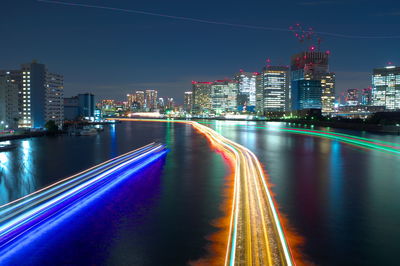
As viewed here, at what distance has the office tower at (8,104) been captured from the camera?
243ft

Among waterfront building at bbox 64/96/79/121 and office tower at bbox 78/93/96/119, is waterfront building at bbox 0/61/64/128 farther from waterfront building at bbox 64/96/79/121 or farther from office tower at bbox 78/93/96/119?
office tower at bbox 78/93/96/119

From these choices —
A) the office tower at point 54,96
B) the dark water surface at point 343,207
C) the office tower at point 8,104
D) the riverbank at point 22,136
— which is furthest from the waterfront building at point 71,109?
the dark water surface at point 343,207

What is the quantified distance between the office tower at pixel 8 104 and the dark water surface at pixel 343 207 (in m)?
73.0

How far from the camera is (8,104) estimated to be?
76.4 meters

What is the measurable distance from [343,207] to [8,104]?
82711mm

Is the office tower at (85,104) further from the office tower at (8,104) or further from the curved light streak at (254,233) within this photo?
the curved light streak at (254,233)

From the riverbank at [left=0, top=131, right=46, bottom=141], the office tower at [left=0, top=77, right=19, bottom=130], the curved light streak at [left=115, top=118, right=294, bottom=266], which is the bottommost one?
the riverbank at [left=0, top=131, right=46, bottom=141]

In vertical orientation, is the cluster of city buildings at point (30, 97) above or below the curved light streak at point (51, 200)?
above

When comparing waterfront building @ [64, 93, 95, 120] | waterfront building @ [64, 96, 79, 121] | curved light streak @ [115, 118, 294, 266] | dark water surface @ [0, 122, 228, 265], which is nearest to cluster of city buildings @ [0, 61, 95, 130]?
waterfront building @ [64, 96, 79, 121]

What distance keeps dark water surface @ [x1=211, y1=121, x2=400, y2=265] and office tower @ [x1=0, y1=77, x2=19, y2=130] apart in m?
73.0

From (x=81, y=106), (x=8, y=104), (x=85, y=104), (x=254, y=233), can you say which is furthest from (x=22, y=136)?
(x=81, y=106)

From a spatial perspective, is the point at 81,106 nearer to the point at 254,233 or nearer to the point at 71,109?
the point at 71,109

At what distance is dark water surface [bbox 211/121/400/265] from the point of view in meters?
7.03

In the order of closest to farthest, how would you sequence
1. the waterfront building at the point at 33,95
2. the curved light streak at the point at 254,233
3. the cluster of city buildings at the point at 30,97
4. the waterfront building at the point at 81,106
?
the curved light streak at the point at 254,233
the cluster of city buildings at the point at 30,97
the waterfront building at the point at 33,95
the waterfront building at the point at 81,106
